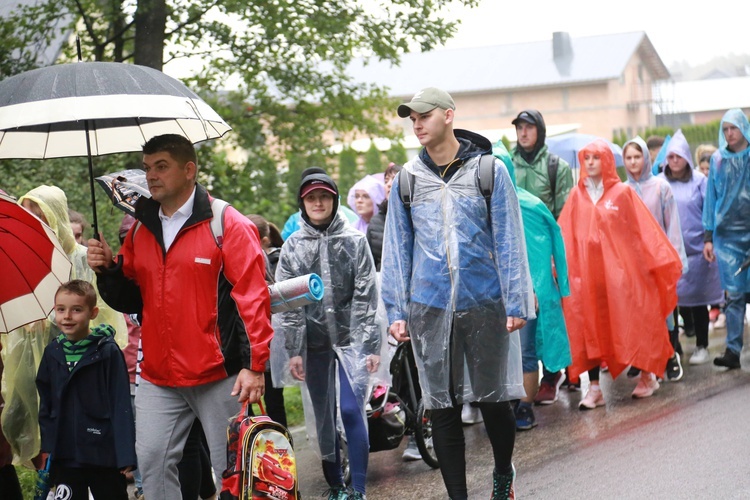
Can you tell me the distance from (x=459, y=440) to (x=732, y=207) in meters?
5.27

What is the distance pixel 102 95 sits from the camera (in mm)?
4375

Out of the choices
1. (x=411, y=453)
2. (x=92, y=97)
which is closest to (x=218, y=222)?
(x=92, y=97)

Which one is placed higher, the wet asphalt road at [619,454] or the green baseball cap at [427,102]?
the green baseball cap at [427,102]

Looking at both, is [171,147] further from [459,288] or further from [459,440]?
[459,440]

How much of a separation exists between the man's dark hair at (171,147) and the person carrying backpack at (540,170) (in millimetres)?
4236

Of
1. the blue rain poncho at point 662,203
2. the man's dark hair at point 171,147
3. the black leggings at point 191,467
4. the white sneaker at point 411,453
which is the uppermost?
the man's dark hair at point 171,147

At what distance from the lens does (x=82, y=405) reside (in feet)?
16.8

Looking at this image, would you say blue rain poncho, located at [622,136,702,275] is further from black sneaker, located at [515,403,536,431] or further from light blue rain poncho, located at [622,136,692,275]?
black sneaker, located at [515,403,536,431]

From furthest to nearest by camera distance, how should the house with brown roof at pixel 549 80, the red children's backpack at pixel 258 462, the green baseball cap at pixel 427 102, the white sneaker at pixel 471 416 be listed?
the house with brown roof at pixel 549 80, the white sneaker at pixel 471 416, the green baseball cap at pixel 427 102, the red children's backpack at pixel 258 462

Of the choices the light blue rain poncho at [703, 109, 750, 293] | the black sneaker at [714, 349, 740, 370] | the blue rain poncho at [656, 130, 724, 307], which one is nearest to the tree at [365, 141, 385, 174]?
the blue rain poncho at [656, 130, 724, 307]

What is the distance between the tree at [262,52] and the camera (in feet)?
36.1

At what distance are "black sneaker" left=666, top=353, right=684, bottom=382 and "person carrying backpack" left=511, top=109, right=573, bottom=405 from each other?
3.95 ft

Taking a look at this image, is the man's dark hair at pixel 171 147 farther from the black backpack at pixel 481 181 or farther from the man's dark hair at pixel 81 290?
the black backpack at pixel 481 181

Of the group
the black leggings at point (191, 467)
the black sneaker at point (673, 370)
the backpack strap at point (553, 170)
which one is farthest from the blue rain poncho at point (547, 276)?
the black leggings at point (191, 467)
